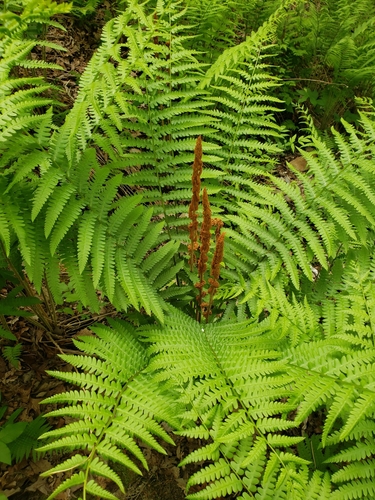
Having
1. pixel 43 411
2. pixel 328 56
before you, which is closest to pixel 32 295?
pixel 43 411

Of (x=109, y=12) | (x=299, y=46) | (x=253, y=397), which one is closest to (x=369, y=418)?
(x=253, y=397)

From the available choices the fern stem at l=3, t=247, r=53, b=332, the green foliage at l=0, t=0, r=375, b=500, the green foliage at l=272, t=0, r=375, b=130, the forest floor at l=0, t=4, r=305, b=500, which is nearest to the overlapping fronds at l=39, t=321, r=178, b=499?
the green foliage at l=0, t=0, r=375, b=500

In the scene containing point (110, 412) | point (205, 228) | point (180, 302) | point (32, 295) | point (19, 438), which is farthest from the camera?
point (180, 302)

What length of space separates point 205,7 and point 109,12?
129 cm

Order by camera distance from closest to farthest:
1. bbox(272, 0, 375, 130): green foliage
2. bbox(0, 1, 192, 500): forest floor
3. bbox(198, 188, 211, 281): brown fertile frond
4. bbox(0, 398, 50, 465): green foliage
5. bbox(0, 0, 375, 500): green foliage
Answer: bbox(0, 0, 375, 500): green foliage
bbox(198, 188, 211, 281): brown fertile frond
bbox(0, 398, 50, 465): green foliage
bbox(0, 1, 192, 500): forest floor
bbox(272, 0, 375, 130): green foliage

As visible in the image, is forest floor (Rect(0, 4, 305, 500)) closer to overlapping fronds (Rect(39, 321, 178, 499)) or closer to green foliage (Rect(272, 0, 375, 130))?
overlapping fronds (Rect(39, 321, 178, 499))

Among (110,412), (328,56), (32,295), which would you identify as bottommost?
(110,412)

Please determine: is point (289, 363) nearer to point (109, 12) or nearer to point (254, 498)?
point (254, 498)

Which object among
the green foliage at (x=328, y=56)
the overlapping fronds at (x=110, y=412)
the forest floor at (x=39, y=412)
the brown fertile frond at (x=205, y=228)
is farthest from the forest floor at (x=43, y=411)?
the green foliage at (x=328, y=56)

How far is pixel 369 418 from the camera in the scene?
5.87 ft

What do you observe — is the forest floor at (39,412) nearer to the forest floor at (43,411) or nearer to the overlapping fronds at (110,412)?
the forest floor at (43,411)

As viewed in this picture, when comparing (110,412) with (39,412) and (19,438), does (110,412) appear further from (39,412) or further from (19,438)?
(39,412)

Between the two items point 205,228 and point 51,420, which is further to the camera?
point 51,420

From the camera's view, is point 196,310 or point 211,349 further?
point 196,310
